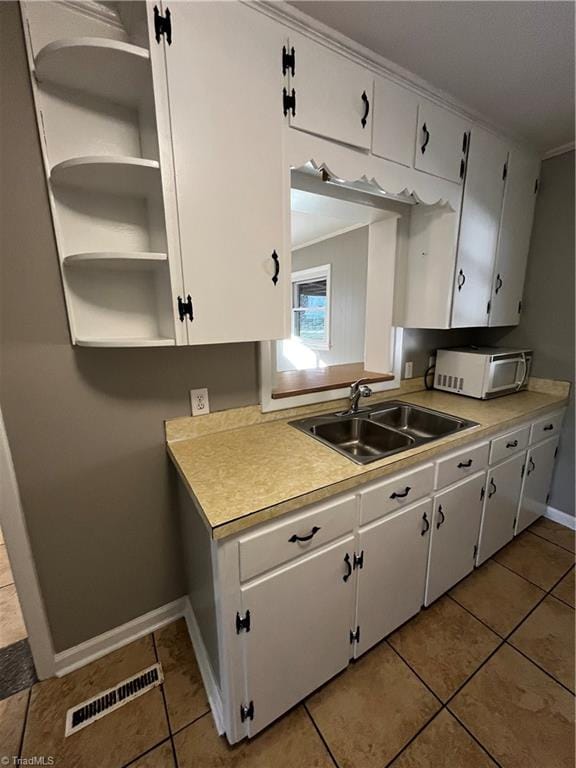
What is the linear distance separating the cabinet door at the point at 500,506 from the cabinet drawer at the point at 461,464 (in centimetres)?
16

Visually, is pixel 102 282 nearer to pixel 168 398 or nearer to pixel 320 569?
pixel 168 398

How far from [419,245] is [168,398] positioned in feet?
5.55

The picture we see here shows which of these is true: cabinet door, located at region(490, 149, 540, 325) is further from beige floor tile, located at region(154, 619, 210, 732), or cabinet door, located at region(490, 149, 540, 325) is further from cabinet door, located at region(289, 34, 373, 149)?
beige floor tile, located at region(154, 619, 210, 732)

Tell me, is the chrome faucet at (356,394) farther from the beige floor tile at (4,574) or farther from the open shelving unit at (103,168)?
the beige floor tile at (4,574)

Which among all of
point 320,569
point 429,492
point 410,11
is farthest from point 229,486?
point 410,11

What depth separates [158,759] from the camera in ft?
3.53

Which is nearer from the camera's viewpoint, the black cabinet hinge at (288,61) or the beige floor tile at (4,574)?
the black cabinet hinge at (288,61)

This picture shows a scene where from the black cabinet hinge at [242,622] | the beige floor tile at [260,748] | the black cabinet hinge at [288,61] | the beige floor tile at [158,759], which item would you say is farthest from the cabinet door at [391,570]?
the black cabinet hinge at [288,61]

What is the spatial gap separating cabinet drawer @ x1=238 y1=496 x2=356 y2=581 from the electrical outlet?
0.68 meters

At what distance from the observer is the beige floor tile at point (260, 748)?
1.06 meters

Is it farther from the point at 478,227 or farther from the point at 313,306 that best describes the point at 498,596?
the point at 313,306

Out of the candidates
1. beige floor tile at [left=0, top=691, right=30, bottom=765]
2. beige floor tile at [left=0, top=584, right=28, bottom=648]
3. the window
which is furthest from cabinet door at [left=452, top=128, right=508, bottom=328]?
beige floor tile at [left=0, top=584, right=28, bottom=648]

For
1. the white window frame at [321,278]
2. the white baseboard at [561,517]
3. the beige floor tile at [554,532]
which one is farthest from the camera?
the white window frame at [321,278]

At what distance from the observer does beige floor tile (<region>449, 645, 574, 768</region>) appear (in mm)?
1104
